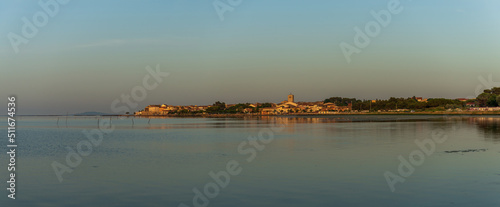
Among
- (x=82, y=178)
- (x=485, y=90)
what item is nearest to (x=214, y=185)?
(x=82, y=178)

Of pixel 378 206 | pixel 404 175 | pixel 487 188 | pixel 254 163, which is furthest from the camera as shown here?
pixel 254 163

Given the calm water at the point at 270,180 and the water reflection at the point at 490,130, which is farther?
the water reflection at the point at 490,130

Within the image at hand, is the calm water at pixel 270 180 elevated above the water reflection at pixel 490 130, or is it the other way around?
the water reflection at pixel 490 130

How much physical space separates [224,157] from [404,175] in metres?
10.8

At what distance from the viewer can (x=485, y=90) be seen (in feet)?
587

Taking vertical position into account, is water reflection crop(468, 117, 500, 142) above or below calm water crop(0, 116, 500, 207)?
above

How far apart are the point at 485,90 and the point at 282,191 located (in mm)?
184767

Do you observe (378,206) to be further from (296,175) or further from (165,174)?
(165,174)

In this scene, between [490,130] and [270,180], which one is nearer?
[270,180]

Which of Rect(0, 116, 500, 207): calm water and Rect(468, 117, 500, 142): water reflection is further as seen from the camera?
Rect(468, 117, 500, 142): water reflection

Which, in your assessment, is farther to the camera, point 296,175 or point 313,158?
point 313,158

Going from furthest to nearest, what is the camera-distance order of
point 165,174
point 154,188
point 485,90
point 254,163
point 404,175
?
1. point 485,90
2. point 254,163
3. point 165,174
4. point 404,175
5. point 154,188

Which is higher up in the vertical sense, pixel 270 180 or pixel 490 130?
pixel 490 130

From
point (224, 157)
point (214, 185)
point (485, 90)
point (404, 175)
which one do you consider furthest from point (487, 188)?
point (485, 90)
